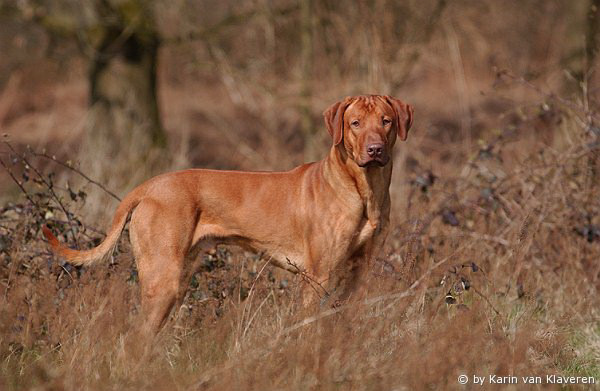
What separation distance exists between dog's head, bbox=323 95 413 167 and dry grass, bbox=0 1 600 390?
62 centimetres

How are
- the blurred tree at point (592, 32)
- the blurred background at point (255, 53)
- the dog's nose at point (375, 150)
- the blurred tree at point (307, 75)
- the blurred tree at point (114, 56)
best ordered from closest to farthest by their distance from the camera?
the dog's nose at point (375, 150), the blurred tree at point (592, 32), the blurred background at point (255, 53), the blurred tree at point (307, 75), the blurred tree at point (114, 56)

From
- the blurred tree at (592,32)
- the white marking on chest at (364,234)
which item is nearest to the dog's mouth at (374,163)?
the white marking on chest at (364,234)

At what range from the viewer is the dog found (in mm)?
5340

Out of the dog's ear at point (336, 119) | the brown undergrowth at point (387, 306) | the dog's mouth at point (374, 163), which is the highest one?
the dog's ear at point (336, 119)

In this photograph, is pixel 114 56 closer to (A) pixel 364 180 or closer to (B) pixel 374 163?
(A) pixel 364 180

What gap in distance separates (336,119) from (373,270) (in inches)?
36.9

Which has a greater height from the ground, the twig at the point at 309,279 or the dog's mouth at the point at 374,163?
the dog's mouth at the point at 374,163

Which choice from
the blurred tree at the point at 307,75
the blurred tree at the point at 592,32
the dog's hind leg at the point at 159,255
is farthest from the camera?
the blurred tree at the point at 307,75

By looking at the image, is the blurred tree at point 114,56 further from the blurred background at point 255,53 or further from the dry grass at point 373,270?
the dry grass at point 373,270

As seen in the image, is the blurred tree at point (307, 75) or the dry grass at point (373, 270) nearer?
the dry grass at point (373, 270)

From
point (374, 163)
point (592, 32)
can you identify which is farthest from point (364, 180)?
point (592, 32)

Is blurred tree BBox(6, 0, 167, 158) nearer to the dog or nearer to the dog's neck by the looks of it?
the dog

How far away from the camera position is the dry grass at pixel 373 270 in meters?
4.21

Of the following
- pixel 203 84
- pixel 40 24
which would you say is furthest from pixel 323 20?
pixel 203 84
